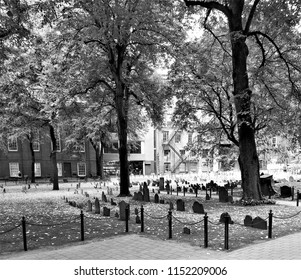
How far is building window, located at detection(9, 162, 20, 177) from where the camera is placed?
1773 inches

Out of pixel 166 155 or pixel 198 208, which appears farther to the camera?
pixel 166 155

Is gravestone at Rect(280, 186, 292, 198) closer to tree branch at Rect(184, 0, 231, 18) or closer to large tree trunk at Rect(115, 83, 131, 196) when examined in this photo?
large tree trunk at Rect(115, 83, 131, 196)

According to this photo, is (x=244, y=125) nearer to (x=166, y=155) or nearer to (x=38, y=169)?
(x=38, y=169)

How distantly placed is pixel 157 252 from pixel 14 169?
138 feet

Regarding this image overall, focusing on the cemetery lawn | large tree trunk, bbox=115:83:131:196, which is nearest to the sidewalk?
the cemetery lawn

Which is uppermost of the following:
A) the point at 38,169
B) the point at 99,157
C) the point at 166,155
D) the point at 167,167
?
the point at 99,157

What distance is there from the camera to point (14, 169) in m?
45.3

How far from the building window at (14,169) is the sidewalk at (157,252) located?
131 feet

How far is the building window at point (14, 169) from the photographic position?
4503cm

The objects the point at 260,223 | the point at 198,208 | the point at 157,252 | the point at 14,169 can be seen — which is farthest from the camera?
the point at 14,169

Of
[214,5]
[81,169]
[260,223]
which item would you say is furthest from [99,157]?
[260,223]

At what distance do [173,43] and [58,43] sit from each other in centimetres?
689

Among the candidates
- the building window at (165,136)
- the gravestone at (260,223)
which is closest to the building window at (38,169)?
the building window at (165,136)

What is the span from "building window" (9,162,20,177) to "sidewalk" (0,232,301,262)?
131 ft
